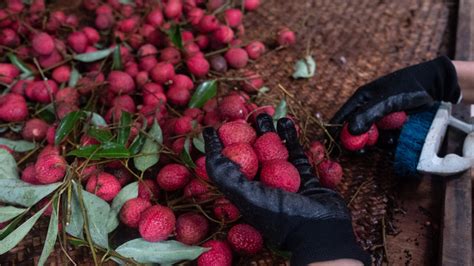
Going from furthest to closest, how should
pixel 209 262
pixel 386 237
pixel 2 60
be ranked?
pixel 2 60, pixel 386 237, pixel 209 262

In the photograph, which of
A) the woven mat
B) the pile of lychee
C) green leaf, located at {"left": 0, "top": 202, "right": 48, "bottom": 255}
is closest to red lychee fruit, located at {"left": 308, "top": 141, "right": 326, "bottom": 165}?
the pile of lychee

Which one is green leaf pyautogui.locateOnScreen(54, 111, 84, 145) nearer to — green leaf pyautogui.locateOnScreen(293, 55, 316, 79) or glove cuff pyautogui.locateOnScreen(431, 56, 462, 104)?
green leaf pyautogui.locateOnScreen(293, 55, 316, 79)

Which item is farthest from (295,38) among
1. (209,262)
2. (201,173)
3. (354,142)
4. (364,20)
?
(209,262)

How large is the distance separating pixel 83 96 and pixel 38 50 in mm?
200

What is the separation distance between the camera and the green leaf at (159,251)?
32.9 inches

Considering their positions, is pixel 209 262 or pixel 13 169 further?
pixel 13 169

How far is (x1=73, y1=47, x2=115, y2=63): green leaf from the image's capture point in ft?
4.43

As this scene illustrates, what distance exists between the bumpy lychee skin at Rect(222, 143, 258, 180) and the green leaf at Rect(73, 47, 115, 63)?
70cm

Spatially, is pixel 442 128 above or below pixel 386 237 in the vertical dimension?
above

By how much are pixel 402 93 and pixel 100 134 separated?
0.66m

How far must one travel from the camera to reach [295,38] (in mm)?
→ 1529

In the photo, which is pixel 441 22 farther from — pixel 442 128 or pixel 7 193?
pixel 7 193

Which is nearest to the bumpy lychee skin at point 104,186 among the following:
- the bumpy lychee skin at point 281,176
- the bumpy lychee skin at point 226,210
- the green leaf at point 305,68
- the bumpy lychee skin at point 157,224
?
the bumpy lychee skin at point 157,224

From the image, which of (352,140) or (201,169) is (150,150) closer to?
(201,169)
